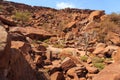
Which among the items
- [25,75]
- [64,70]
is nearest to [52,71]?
[64,70]

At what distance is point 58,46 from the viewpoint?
22266 mm

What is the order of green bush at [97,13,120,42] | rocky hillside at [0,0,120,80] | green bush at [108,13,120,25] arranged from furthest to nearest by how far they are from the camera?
green bush at [108,13,120,25], green bush at [97,13,120,42], rocky hillside at [0,0,120,80]

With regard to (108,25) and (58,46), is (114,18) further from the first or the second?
(58,46)

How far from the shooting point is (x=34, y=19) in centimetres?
3712

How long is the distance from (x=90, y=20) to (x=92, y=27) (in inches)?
→ 123

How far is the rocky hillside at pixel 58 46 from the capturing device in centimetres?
952

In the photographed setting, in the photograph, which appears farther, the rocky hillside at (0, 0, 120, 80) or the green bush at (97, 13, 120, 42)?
the green bush at (97, 13, 120, 42)

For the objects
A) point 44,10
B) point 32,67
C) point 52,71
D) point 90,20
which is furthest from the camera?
point 44,10

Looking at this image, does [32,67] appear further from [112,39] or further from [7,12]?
[7,12]

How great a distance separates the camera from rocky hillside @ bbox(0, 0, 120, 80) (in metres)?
9.52

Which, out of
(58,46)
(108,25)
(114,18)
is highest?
(114,18)

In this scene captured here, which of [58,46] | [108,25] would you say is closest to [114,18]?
[108,25]

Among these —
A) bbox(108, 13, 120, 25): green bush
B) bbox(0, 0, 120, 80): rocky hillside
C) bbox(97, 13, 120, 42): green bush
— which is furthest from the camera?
bbox(108, 13, 120, 25): green bush

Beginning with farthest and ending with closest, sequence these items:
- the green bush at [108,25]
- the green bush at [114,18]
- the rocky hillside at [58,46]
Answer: the green bush at [114,18] → the green bush at [108,25] → the rocky hillside at [58,46]
